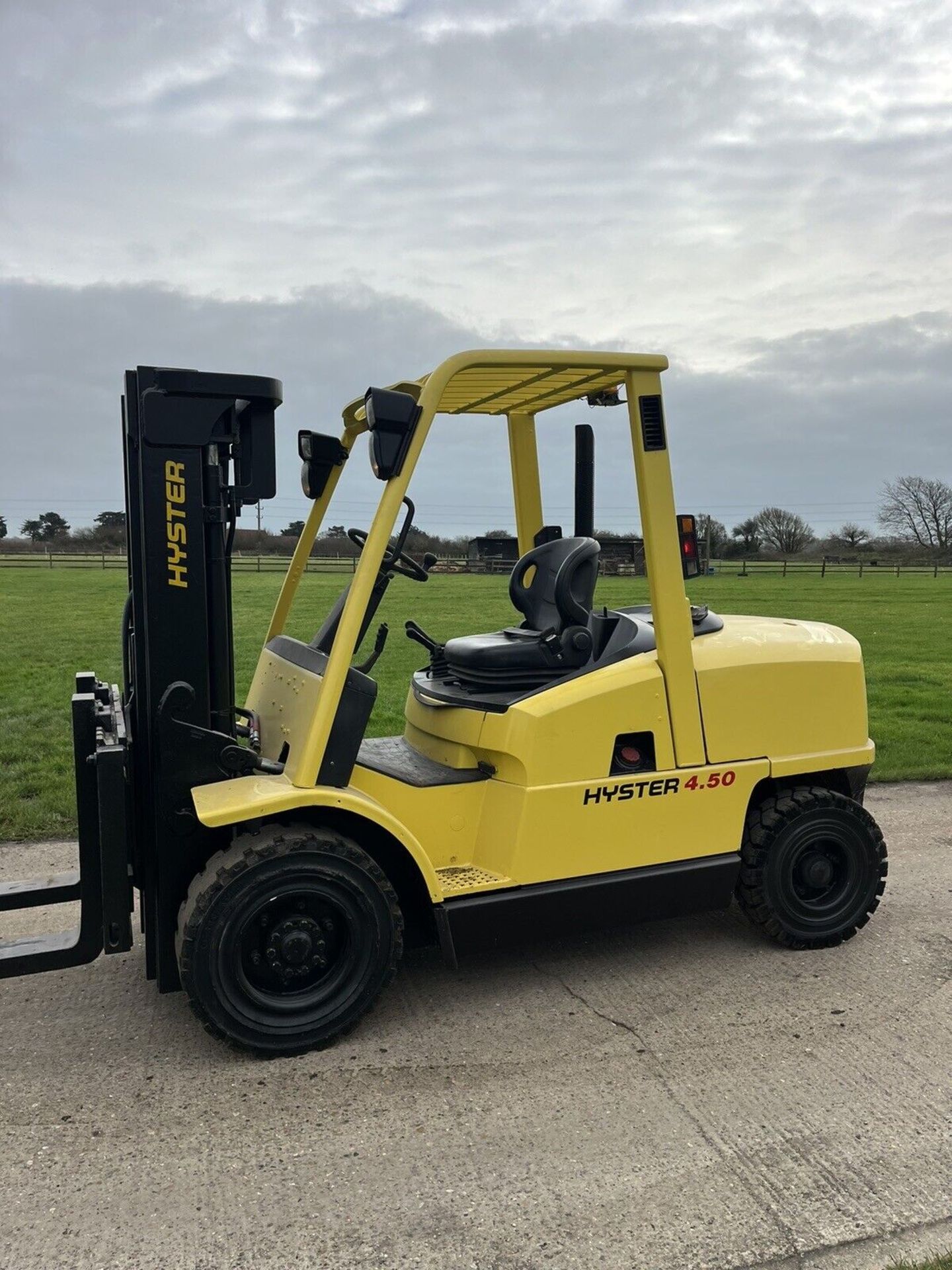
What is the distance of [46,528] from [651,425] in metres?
63.9

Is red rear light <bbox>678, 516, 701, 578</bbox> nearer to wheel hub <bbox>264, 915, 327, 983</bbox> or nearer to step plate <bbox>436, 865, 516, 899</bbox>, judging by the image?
step plate <bbox>436, 865, 516, 899</bbox>

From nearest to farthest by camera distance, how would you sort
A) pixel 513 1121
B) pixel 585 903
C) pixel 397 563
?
pixel 513 1121, pixel 397 563, pixel 585 903

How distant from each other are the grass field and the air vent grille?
2753mm

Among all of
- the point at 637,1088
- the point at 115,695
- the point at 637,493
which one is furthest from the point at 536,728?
the point at 115,695

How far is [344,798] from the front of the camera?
3.84 m

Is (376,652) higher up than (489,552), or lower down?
lower down

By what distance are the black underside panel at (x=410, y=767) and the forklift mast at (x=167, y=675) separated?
58 centimetres

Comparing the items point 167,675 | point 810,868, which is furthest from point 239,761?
point 810,868

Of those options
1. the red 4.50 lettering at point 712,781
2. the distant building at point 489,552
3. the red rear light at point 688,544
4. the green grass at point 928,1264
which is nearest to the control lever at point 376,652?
the red rear light at point 688,544

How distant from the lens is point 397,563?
13.5 feet

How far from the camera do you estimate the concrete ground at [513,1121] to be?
287cm

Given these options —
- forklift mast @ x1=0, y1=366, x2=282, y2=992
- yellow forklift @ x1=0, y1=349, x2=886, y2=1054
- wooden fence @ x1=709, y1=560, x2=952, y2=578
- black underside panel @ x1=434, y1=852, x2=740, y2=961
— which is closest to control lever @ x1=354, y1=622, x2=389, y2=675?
yellow forklift @ x1=0, y1=349, x2=886, y2=1054

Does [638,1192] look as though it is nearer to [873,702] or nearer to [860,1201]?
[860,1201]

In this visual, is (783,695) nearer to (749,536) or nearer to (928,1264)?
(928,1264)
